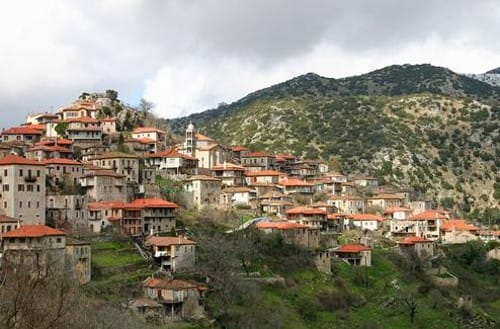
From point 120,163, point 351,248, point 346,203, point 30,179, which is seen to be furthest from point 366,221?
point 30,179

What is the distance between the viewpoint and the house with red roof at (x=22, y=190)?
222 feet

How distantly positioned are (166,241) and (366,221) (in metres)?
38.7

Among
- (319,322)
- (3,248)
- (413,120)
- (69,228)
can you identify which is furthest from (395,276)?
(413,120)

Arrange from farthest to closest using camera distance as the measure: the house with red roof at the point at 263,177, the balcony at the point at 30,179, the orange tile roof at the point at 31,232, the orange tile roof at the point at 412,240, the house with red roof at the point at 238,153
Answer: the house with red roof at the point at 238,153, the house with red roof at the point at 263,177, the orange tile roof at the point at 412,240, the balcony at the point at 30,179, the orange tile roof at the point at 31,232

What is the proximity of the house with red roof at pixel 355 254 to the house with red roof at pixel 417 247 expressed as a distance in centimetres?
687

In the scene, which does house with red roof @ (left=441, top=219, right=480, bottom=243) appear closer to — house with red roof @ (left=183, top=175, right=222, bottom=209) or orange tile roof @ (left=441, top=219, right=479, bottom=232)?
orange tile roof @ (left=441, top=219, right=479, bottom=232)

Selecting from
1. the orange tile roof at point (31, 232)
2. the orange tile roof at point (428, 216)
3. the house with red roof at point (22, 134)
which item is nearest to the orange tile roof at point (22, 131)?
the house with red roof at point (22, 134)

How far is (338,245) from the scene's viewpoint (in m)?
90.6

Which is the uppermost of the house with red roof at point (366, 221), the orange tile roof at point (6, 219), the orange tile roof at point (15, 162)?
the orange tile roof at point (15, 162)

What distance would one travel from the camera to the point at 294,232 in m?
84.5

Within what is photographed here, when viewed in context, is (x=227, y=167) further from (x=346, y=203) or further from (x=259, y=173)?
(x=346, y=203)

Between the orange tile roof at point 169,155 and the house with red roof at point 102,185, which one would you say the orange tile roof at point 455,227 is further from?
the house with red roof at point 102,185

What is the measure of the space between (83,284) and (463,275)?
166 feet

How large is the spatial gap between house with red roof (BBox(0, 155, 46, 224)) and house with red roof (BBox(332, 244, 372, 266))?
1317 inches
